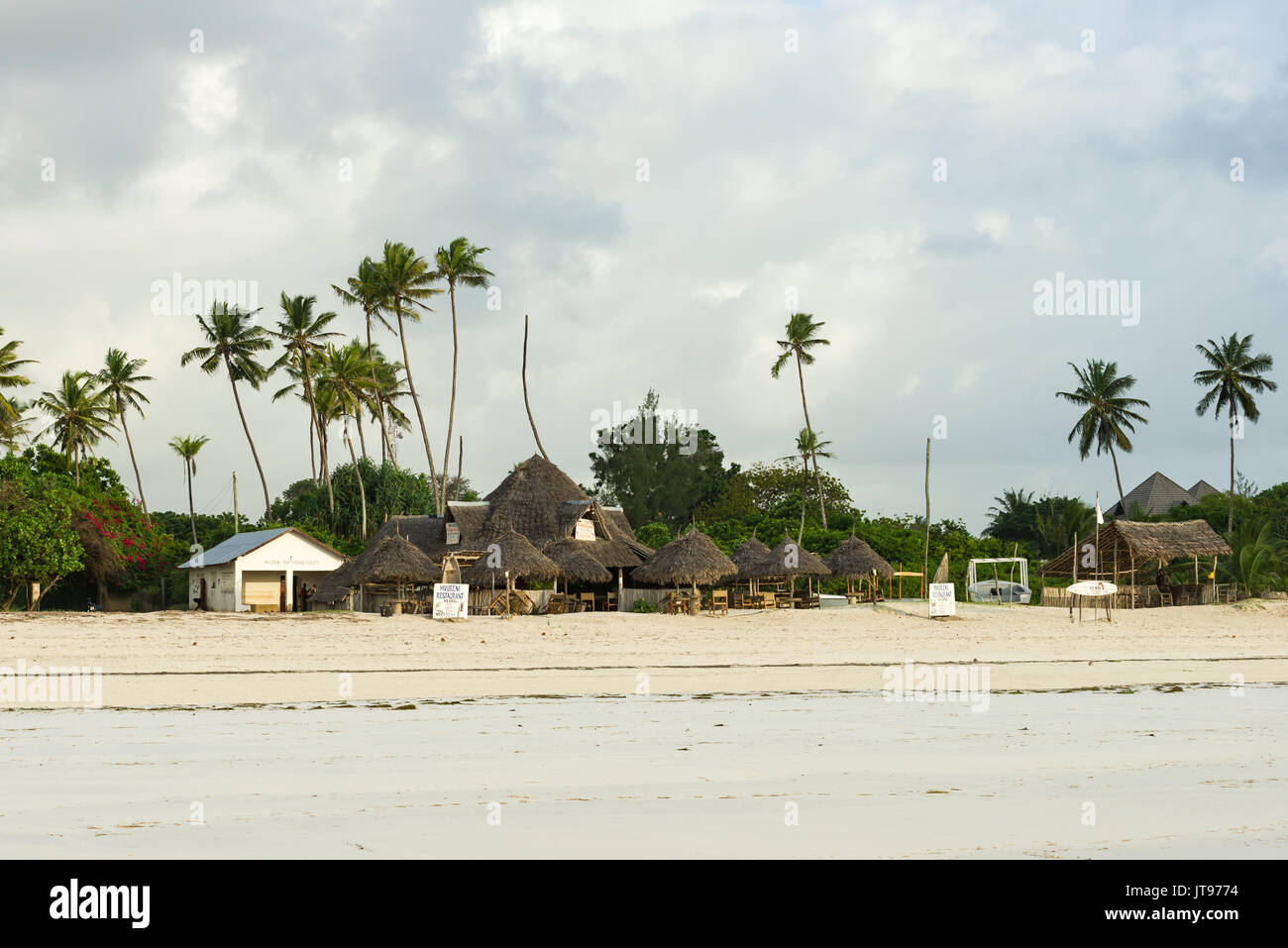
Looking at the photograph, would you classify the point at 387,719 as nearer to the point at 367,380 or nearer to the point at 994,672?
the point at 994,672

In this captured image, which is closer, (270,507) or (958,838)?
(958,838)

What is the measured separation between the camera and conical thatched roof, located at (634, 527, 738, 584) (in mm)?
34000

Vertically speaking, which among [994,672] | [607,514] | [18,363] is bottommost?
[994,672]

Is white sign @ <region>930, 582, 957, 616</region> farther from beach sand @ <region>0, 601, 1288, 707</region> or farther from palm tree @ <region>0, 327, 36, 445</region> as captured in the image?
palm tree @ <region>0, 327, 36, 445</region>

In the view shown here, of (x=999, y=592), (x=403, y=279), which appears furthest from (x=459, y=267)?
(x=999, y=592)

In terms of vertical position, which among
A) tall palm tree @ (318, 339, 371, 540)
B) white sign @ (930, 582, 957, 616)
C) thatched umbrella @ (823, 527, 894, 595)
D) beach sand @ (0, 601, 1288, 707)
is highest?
tall palm tree @ (318, 339, 371, 540)

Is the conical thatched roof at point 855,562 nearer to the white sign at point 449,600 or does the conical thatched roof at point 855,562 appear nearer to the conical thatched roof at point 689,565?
the conical thatched roof at point 689,565

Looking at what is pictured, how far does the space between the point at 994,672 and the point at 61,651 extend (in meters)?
15.3

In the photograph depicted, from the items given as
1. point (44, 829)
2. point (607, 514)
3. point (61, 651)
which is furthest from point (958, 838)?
point (607, 514)

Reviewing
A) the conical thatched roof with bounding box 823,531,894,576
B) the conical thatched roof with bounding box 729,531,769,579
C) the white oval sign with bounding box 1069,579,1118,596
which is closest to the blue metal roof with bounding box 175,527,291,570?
the conical thatched roof with bounding box 729,531,769,579

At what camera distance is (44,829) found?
636cm

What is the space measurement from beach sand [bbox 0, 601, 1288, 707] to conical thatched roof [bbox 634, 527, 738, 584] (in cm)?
229

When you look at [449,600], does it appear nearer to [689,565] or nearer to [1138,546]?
[689,565]
